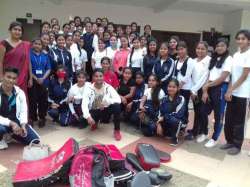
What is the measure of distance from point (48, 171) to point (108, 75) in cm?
226

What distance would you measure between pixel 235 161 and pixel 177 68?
1.39 metres

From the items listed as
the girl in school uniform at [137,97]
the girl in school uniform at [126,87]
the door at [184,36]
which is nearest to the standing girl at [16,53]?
the girl in school uniform at [126,87]

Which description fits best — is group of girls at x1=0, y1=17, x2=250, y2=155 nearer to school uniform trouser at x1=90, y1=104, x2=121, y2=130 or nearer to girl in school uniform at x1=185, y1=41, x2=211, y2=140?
girl in school uniform at x1=185, y1=41, x2=211, y2=140

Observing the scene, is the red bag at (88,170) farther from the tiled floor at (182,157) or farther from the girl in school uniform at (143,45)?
the girl in school uniform at (143,45)

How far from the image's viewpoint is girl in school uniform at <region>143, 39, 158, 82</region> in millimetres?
4270

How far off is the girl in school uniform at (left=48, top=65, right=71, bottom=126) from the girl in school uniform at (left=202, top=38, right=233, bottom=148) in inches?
77.5

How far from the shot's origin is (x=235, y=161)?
10.8 ft

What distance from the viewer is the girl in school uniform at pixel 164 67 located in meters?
4.02

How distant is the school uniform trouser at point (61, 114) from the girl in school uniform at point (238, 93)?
85.6 inches

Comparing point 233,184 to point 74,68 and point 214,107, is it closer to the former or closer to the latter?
point 214,107

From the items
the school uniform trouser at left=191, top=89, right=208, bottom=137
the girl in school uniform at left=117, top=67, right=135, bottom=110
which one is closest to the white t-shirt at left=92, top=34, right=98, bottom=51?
the girl in school uniform at left=117, top=67, right=135, bottom=110

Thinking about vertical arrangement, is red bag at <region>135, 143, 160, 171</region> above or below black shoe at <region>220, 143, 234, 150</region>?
above

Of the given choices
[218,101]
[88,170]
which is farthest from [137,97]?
[88,170]

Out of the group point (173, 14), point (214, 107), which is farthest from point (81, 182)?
point (173, 14)
